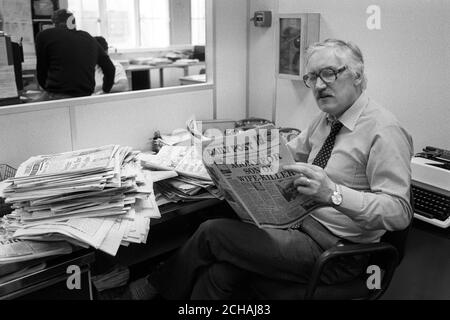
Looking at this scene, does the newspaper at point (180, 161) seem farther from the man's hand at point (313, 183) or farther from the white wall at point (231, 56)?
the white wall at point (231, 56)

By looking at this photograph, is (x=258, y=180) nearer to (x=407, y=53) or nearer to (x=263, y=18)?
(x=407, y=53)

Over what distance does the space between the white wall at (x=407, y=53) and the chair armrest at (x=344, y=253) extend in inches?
23.1

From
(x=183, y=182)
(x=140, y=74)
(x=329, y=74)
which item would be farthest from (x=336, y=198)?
(x=140, y=74)

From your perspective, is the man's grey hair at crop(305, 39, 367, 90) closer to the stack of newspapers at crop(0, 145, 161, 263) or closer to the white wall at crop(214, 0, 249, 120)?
the stack of newspapers at crop(0, 145, 161, 263)

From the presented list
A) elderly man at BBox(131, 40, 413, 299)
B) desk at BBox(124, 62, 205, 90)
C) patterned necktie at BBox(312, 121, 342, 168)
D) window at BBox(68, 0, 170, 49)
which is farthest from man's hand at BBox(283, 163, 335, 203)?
window at BBox(68, 0, 170, 49)

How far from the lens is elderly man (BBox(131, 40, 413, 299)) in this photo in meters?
1.28

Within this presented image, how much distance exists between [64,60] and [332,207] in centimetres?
193

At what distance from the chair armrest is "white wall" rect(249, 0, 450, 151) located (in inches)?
23.1

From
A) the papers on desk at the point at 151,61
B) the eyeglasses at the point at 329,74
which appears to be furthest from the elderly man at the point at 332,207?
the papers on desk at the point at 151,61

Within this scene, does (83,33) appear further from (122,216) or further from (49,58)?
(122,216)

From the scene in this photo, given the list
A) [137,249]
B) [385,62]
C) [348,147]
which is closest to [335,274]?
[348,147]

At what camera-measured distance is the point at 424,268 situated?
1.58 m

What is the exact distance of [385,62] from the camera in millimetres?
1825

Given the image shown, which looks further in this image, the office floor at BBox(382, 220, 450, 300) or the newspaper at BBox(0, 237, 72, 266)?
the office floor at BBox(382, 220, 450, 300)
